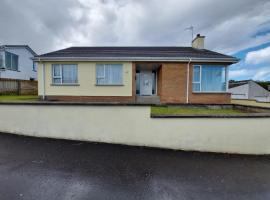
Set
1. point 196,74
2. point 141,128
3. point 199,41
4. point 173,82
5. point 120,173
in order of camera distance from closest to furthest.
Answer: point 120,173
point 141,128
point 173,82
point 196,74
point 199,41

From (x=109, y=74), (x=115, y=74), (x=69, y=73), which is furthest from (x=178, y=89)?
(x=69, y=73)

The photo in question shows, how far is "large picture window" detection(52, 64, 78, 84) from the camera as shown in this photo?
39.3 ft

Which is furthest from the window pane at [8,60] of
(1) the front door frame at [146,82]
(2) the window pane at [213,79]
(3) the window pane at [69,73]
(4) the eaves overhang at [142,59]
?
(2) the window pane at [213,79]

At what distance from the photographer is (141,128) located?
577 centimetres

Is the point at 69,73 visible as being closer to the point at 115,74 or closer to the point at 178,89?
the point at 115,74

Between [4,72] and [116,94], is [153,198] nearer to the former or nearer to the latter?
[116,94]

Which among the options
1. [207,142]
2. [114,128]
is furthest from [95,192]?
[207,142]

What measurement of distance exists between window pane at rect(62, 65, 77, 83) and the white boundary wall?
20.1 feet

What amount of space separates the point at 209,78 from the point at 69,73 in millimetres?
10314

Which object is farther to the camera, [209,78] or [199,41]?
[199,41]

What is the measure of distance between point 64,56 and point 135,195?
11.2 m

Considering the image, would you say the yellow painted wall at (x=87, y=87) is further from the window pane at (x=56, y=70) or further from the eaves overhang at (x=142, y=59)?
the eaves overhang at (x=142, y=59)

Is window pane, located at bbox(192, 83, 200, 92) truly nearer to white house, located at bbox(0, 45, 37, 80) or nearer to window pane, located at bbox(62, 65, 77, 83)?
window pane, located at bbox(62, 65, 77, 83)

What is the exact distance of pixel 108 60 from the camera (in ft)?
38.3
